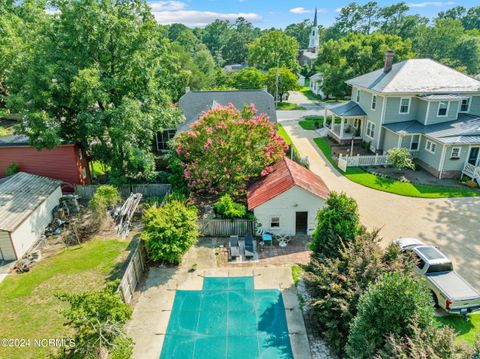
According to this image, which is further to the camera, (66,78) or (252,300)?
(66,78)

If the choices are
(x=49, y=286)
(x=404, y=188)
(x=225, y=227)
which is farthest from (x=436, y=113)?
(x=49, y=286)

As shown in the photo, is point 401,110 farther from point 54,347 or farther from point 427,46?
point 427,46

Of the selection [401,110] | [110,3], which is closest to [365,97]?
[401,110]

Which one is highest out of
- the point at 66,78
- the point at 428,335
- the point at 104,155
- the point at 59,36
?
the point at 59,36

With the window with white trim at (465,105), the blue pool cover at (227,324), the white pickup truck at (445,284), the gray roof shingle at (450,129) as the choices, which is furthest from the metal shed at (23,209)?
the window with white trim at (465,105)

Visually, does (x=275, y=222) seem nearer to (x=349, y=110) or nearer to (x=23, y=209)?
(x=23, y=209)

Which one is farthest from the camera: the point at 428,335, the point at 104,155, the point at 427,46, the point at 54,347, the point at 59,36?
the point at 427,46

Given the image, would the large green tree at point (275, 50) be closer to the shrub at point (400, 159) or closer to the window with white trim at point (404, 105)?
the window with white trim at point (404, 105)

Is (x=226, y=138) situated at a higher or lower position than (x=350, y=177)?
higher
